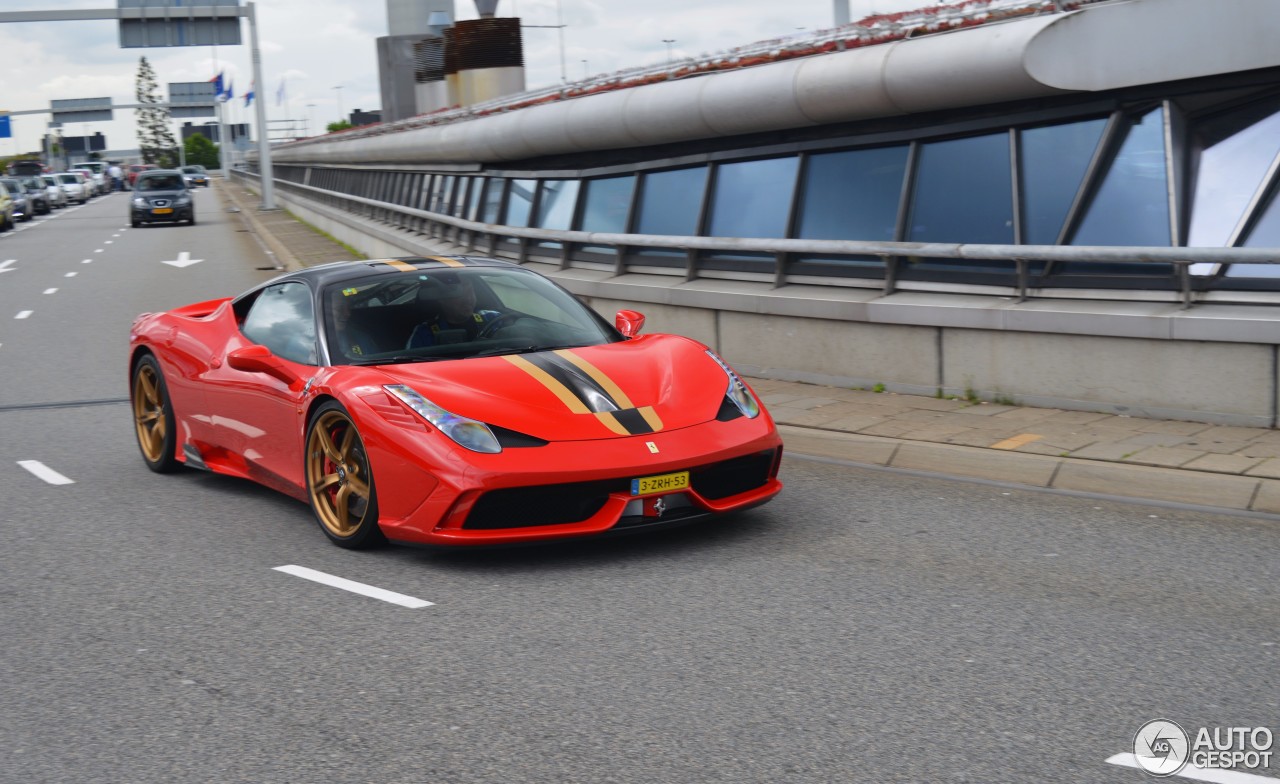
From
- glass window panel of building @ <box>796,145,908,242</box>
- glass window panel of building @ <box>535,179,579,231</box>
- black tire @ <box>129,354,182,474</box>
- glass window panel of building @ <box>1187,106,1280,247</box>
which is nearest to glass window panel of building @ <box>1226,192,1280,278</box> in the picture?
glass window panel of building @ <box>1187,106,1280,247</box>

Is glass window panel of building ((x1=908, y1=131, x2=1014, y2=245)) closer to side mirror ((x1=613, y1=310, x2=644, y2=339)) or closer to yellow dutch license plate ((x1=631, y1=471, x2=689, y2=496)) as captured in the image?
side mirror ((x1=613, y1=310, x2=644, y2=339))

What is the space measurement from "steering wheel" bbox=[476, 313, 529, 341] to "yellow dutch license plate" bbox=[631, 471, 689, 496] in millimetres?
1593

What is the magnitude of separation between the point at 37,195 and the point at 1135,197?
207 feet

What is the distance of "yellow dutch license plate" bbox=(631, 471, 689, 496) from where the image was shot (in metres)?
6.41

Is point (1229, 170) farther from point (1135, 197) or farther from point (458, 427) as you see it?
point (458, 427)

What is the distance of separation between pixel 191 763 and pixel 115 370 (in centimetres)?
1229

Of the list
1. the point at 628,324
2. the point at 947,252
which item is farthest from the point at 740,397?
the point at 947,252

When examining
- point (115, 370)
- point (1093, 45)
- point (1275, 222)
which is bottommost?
point (115, 370)

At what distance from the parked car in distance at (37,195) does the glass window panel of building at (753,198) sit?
56.2m

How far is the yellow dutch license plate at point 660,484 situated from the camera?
6.41m

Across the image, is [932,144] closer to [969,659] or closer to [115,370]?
[969,659]

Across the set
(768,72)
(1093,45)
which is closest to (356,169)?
(768,72)

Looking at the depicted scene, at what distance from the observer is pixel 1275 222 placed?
8.96 metres

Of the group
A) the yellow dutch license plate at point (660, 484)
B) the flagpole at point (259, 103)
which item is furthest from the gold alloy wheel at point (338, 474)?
the flagpole at point (259, 103)
